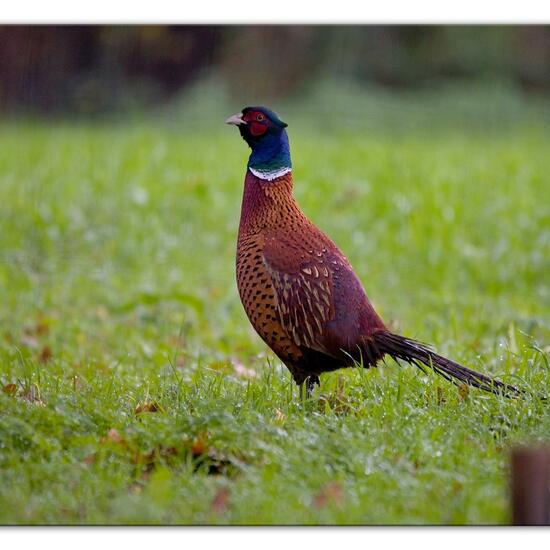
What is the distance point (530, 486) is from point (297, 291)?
1.31 m

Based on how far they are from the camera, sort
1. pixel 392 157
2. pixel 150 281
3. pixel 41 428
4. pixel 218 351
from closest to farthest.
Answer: pixel 41 428
pixel 218 351
pixel 150 281
pixel 392 157

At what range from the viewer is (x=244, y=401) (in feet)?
12.1

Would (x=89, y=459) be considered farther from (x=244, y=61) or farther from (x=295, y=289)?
(x=244, y=61)

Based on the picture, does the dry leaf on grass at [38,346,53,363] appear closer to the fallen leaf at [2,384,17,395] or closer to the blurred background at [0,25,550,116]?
the fallen leaf at [2,384,17,395]

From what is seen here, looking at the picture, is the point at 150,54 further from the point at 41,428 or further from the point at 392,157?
the point at 41,428

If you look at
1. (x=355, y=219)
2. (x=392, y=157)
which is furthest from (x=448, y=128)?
(x=355, y=219)

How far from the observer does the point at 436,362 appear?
368 centimetres

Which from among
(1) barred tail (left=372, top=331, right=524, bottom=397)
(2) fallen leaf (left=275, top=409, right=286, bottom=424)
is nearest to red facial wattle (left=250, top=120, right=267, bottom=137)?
(1) barred tail (left=372, top=331, right=524, bottom=397)

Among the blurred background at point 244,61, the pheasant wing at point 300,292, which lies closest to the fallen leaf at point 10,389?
the pheasant wing at point 300,292

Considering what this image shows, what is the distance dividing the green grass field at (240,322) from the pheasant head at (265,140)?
2.67 feet

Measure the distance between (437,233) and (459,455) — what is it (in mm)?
3914

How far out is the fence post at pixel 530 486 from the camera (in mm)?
2613

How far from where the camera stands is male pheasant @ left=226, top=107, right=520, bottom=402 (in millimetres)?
3689

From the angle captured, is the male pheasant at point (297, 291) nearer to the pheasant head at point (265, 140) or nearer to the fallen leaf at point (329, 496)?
the pheasant head at point (265, 140)
